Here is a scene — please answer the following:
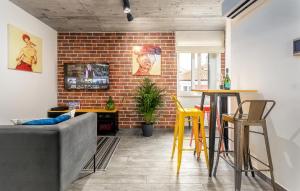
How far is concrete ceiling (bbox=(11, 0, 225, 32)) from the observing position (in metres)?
3.68

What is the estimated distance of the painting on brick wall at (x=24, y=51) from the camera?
3.56m

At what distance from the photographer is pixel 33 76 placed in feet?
14.2

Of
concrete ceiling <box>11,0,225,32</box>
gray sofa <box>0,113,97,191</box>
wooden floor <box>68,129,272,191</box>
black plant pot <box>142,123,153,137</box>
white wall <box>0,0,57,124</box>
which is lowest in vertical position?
Result: wooden floor <box>68,129,272,191</box>

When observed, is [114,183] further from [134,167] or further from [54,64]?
[54,64]

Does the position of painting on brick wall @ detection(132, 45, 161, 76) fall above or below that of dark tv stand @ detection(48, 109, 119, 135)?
above

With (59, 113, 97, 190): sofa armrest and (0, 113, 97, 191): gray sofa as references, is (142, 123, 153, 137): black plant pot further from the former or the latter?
(0, 113, 97, 191): gray sofa

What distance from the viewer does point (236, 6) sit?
9.85ft

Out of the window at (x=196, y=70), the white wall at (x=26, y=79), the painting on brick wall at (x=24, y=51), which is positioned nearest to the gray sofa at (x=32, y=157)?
the white wall at (x=26, y=79)

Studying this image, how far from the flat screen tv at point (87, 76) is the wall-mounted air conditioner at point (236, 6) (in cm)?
308

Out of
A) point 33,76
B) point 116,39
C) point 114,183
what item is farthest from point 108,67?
point 114,183

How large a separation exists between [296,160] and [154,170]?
5.14ft

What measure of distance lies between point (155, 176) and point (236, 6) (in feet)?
7.88

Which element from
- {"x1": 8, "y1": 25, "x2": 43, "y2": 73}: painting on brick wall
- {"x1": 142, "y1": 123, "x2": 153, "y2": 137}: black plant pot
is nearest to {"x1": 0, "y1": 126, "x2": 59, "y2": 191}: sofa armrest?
{"x1": 8, "y1": 25, "x2": 43, "y2": 73}: painting on brick wall

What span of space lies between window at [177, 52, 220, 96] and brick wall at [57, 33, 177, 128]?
0.31 meters
